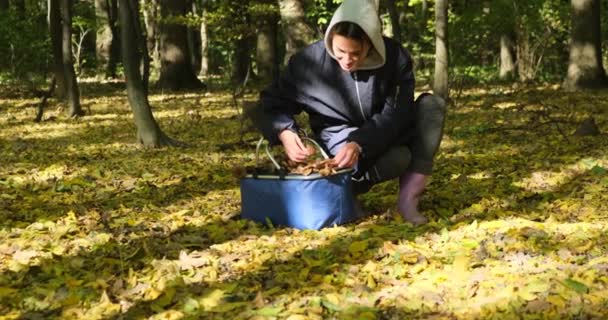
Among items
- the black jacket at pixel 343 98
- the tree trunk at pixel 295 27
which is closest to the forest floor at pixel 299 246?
the black jacket at pixel 343 98

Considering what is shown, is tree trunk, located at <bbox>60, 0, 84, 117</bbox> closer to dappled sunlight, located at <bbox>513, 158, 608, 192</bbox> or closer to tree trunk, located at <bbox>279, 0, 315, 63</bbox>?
tree trunk, located at <bbox>279, 0, 315, 63</bbox>

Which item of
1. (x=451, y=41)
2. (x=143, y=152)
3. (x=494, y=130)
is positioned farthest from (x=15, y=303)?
(x=451, y=41)

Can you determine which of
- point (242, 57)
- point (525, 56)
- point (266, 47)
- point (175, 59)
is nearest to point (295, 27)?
point (266, 47)

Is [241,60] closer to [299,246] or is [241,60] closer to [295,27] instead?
[295,27]

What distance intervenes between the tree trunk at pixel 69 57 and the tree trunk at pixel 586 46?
7700 millimetres

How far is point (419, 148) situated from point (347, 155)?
0.53 m

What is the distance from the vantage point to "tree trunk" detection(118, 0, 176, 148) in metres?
6.96

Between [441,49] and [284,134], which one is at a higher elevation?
[441,49]

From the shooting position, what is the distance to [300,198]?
3.84 m

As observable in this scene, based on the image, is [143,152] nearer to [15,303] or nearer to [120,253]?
[120,253]

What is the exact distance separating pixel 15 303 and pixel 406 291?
151 centimetres

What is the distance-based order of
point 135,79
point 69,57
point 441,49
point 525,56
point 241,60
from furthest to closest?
point 241,60 < point 525,56 < point 69,57 < point 441,49 < point 135,79

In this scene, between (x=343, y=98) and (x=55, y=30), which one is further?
(x=55, y=30)

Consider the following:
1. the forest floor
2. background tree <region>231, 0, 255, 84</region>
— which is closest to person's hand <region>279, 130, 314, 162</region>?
the forest floor
